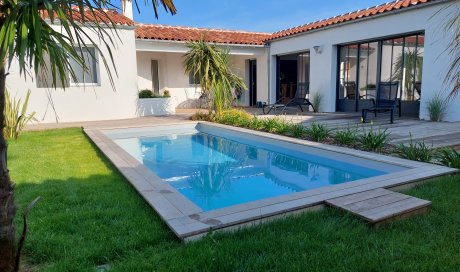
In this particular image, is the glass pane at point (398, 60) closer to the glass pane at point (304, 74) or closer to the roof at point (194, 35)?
the glass pane at point (304, 74)

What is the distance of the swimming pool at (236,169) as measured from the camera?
191 inches

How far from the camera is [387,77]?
1123 cm

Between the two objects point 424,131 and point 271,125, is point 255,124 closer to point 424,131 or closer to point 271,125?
point 271,125

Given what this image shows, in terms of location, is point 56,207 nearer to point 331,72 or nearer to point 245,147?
point 245,147

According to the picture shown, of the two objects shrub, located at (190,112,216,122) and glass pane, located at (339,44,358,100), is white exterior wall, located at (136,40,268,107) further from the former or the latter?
glass pane, located at (339,44,358,100)

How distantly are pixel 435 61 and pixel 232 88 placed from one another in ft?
19.7

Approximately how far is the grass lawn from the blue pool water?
1.41 metres

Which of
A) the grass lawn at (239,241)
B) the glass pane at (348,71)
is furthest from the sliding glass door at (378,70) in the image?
the grass lawn at (239,241)

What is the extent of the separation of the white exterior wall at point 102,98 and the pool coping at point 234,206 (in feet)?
25.2

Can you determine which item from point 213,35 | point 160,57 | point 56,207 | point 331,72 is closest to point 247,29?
point 213,35

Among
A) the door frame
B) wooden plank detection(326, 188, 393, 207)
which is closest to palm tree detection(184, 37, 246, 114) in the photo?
the door frame

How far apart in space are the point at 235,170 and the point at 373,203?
3.32 metres

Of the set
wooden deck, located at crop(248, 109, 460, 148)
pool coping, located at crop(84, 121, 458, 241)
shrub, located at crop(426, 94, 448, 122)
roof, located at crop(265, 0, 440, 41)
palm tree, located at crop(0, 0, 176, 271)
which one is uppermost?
roof, located at crop(265, 0, 440, 41)

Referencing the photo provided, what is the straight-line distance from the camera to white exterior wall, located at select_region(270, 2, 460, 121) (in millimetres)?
9031
